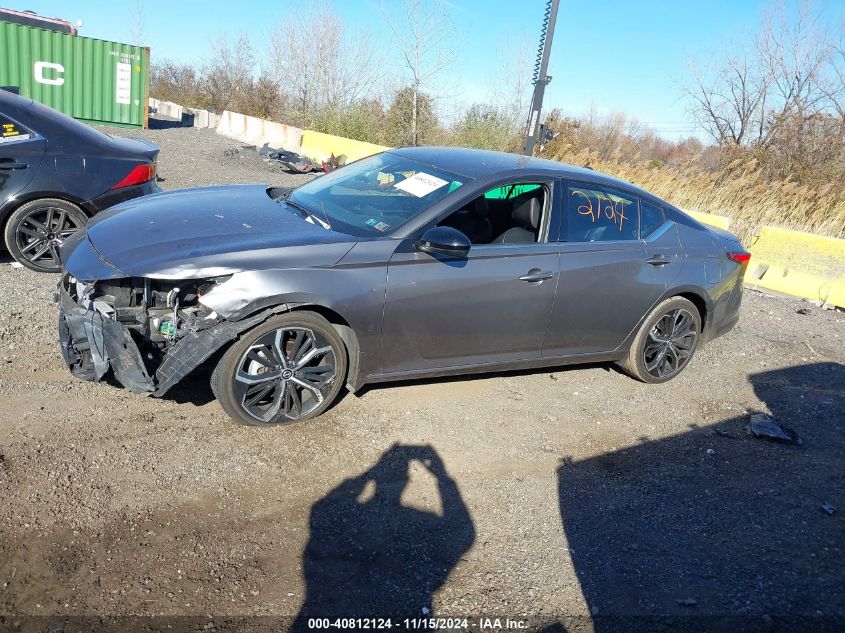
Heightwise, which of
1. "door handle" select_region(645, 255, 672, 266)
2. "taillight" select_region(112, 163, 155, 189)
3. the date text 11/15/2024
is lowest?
the date text 11/15/2024

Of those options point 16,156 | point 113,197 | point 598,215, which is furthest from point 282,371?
point 16,156

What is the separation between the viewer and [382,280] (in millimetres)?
4020

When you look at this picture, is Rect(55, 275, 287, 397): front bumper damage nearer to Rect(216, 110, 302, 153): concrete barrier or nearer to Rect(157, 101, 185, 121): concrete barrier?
Rect(216, 110, 302, 153): concrete barrier

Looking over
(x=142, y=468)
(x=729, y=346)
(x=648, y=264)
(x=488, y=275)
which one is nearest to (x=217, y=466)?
(x=142, y=468)

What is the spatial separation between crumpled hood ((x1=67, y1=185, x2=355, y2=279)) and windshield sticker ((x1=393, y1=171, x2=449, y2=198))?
738 millimetres

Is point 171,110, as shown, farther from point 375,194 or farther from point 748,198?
point 375,194

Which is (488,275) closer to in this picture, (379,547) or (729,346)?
(379,547)

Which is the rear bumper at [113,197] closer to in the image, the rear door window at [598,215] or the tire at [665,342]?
the rear door window at [598,215]

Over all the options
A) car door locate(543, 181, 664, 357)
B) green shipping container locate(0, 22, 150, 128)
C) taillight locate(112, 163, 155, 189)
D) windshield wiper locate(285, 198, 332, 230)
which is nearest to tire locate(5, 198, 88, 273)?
taillight locate(112, 163, 155, 189)

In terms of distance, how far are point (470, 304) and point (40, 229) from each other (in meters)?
4.27

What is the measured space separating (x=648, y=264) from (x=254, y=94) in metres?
26.4

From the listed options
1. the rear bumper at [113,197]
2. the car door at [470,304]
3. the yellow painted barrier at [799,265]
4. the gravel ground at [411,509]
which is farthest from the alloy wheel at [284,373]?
the yellow painted barrier at [799,265]

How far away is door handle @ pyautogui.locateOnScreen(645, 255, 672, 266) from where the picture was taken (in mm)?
5172

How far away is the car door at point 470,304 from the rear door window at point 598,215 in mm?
189
